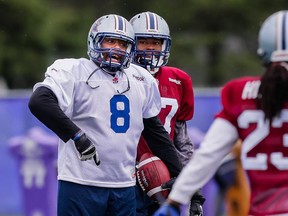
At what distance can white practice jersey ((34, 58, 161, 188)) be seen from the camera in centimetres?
571

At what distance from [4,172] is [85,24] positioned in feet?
45.4

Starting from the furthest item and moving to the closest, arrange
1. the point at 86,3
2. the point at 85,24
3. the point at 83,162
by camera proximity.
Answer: the point at 86,3 → the point at 85,24 → the point at 83,162

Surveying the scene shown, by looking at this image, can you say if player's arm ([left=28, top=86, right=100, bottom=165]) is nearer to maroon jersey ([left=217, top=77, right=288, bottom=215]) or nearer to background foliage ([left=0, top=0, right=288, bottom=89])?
maroon jersey ([left=217, top=77, right=288, bottom=215])

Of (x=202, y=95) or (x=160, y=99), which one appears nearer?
(x=160, y=99)

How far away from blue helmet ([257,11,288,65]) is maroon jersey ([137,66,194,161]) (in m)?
2.19

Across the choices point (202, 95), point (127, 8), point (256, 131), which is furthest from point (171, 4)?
point (256, 131)

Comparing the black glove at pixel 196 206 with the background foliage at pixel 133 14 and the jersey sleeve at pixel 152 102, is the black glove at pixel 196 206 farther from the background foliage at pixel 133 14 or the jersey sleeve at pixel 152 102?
the background foliage at pixel 133 14

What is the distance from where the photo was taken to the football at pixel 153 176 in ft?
20.3

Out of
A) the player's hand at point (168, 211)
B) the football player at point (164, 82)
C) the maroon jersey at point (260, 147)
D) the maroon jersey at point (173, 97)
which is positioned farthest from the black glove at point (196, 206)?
the maroon jersey at point (260, 147)

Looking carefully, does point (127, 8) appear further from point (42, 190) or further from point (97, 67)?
point (97, 67)

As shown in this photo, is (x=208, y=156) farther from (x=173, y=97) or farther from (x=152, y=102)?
(x=173, y=97)

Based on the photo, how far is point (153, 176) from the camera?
6.23m

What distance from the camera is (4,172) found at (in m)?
12.9

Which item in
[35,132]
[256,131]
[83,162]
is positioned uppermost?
[256,131]
